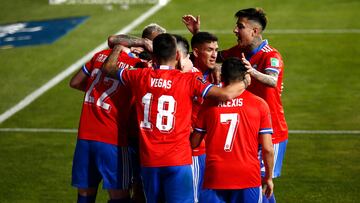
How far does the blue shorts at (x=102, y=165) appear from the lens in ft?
35.0

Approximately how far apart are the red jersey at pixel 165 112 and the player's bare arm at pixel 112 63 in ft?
1.12

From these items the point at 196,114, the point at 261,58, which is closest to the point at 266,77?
the point at 261,58

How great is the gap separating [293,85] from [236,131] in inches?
427

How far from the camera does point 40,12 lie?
1136 inches

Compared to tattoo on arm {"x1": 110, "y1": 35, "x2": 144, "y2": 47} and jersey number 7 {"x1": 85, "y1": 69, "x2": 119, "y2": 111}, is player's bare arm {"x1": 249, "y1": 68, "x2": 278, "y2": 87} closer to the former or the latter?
tattoo on arm {"x1": 110, "y1": 35, "x2": 144, "y2": 47}

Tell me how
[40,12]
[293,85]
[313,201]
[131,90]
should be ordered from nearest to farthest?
[131,90], [313,201], [293,85], [40,12]

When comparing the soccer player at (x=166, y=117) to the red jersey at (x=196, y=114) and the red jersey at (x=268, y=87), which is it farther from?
the red jersey at (x=268, y=87)

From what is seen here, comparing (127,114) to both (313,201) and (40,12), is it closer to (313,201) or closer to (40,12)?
(313,201)

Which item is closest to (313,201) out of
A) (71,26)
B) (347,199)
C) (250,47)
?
(347,199)

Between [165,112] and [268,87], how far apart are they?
1.73 meters

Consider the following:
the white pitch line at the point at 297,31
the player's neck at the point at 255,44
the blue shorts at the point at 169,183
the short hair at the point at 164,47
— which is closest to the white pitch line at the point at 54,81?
the white pitch line at the point at 297,31

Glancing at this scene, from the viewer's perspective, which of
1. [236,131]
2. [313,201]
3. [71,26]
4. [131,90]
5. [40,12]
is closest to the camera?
[236,131]

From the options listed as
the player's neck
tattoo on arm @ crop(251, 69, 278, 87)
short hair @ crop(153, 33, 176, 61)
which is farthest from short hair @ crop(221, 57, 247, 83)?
the player's neck

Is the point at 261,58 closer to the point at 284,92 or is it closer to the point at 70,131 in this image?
the point at 70,131
